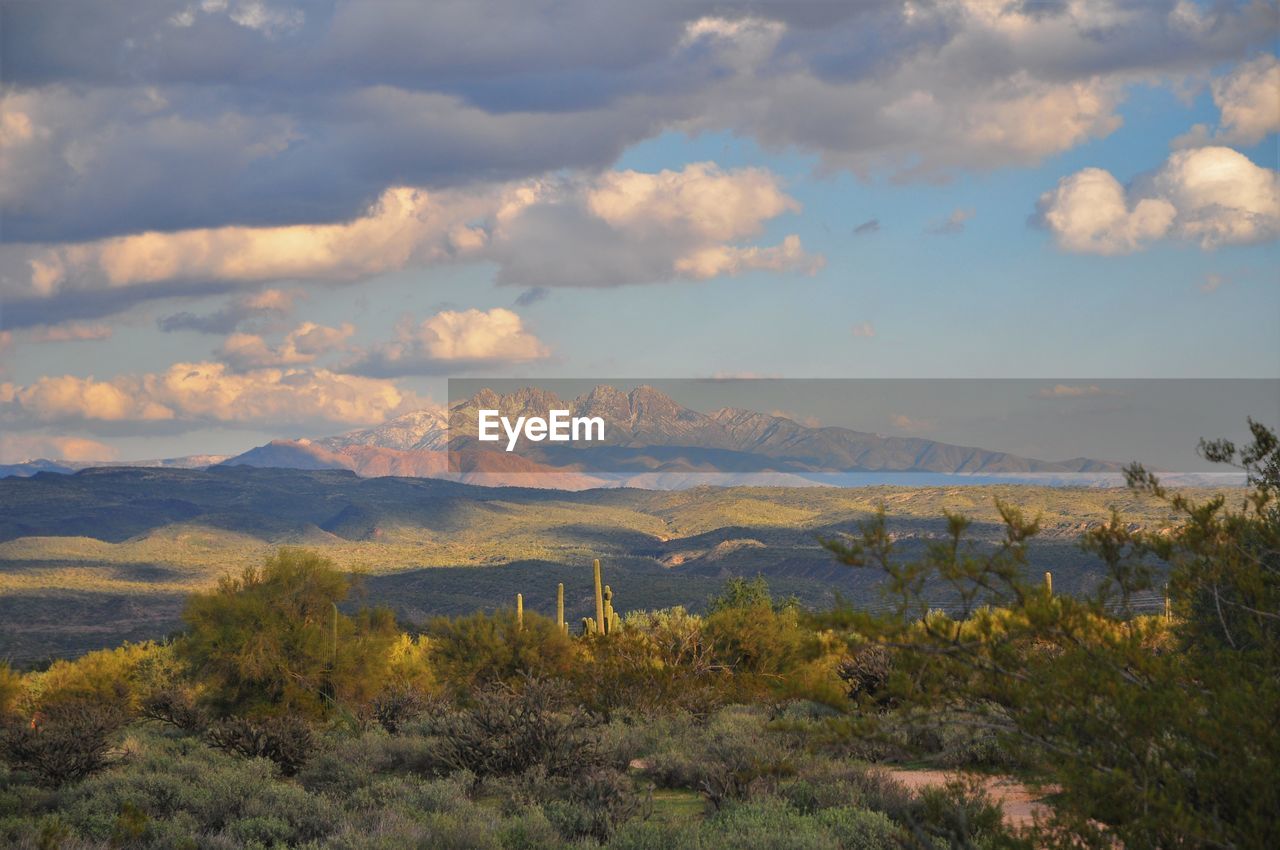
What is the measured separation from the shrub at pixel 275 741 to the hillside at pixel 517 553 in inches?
1546

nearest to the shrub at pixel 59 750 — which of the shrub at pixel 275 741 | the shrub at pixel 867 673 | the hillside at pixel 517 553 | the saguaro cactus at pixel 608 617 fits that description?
the shrub at pixel 275 741

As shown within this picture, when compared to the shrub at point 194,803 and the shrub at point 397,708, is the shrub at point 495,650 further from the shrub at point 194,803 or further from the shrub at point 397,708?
the shrub at point 194,803

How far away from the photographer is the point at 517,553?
5330 inches

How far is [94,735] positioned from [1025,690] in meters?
14.2

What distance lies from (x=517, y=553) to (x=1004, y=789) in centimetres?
12466

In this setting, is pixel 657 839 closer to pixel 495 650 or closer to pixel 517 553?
pixel 495 650

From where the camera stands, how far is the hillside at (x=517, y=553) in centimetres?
8862

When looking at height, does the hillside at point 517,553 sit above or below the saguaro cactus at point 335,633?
below

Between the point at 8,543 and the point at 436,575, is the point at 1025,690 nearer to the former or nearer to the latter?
the point at 436,575

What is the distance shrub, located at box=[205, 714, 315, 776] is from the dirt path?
8310mm

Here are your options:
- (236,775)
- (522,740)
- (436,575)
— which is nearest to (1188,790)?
(522,740)

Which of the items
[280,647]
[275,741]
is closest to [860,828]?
[275,741]

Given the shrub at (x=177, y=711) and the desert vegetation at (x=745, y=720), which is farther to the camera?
the shrub at (x=177, y=711)

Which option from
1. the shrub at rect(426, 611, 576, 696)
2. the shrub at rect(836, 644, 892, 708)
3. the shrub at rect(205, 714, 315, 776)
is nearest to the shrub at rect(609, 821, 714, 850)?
the shrub at rect(205, 714, 315, 776)
